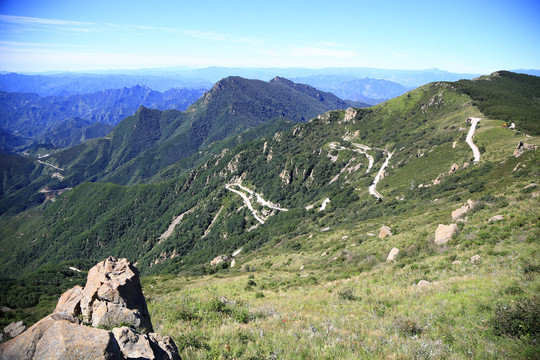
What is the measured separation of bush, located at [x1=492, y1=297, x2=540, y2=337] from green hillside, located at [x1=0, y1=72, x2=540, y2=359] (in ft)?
0.16

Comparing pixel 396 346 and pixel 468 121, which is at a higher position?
pixel 468 121

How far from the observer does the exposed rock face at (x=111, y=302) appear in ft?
33.4

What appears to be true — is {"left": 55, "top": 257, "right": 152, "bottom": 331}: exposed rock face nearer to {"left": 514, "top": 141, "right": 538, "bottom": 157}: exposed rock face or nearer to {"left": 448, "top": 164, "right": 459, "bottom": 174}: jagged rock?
{"left": 514, "top": 141, "right": 538, "bottom": 157}: exposed rock face

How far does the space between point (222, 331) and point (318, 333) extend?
172 inches

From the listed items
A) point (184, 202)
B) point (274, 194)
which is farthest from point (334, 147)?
point (184, 202)

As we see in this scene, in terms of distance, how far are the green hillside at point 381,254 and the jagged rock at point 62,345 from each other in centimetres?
380

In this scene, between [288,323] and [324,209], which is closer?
[288,323]

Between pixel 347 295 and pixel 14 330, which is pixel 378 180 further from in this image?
pixel 14 330

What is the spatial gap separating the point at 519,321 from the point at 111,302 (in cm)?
1670

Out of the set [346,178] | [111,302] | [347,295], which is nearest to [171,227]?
[346,178]

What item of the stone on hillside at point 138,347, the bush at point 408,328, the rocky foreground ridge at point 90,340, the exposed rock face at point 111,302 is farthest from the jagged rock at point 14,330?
the bush at point 408,328

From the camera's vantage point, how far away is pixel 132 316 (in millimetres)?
10281

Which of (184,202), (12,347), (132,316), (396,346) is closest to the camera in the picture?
(12,347)

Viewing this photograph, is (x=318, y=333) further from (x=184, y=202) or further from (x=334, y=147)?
(x=184, y=202)
